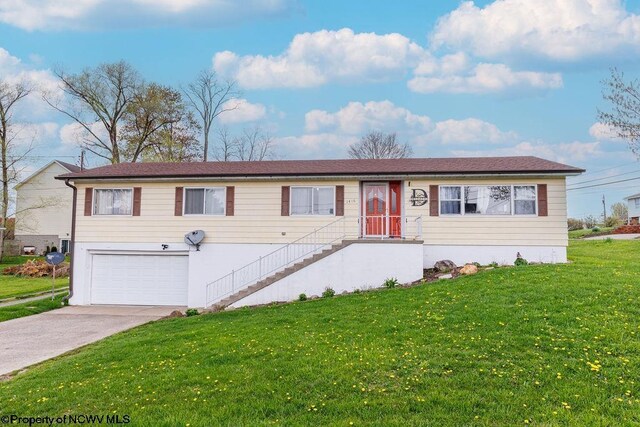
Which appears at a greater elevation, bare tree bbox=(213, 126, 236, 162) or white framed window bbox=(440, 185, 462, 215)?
bare tree bbox=(213, 126, 236, 162)

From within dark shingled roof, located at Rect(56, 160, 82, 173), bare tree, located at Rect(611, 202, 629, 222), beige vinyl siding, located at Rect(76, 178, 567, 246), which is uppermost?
dark shingled roof, located at Rect(56, 160, 82, 173)

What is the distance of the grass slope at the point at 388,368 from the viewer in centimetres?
377

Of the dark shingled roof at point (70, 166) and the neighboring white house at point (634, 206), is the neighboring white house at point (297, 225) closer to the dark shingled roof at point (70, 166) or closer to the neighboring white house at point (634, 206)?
the dark shingled roof at point (70, 166)

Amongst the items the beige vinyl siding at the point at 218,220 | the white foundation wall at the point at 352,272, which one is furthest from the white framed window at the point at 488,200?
the beige vinyl siding at the point at 218,220

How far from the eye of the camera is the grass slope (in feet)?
12.4

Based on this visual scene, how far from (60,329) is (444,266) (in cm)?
1094

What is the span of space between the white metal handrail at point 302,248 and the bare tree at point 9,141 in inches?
940

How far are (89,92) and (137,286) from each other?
71.1 feet

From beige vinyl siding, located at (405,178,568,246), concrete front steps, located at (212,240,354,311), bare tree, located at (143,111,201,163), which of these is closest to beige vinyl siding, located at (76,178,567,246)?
beige vinyl siding, located at (405,178,568,246)

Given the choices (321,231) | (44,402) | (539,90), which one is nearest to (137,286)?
(321,231)

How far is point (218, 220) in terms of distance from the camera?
44.1ft

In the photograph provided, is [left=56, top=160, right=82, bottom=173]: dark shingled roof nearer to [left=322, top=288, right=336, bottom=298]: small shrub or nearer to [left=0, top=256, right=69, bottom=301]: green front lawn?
[left=0, top=256, right=69, bottom=301]: green front lawn

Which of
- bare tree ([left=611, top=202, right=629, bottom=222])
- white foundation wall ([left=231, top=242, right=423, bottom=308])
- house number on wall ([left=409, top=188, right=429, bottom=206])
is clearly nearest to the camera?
white foundation wall ([left=231, top=242, right=423, bottom=308])

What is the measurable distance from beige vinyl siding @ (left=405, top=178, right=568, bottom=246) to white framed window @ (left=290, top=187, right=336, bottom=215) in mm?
2581
